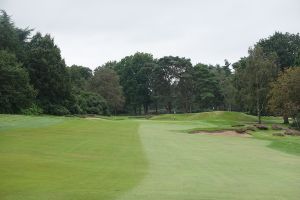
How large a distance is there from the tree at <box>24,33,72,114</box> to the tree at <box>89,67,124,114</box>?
39.4m

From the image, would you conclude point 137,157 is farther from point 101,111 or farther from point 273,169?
point 101,111

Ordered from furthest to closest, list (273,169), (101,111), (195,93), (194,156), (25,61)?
(195,93) < (101,111) < (25,61) < (194,156) < (273,169)

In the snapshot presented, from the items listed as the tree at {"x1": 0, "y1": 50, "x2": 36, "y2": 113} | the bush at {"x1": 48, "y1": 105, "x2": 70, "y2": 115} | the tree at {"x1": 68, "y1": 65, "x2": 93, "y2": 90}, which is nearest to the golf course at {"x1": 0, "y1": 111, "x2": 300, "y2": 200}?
the tree at {"x1": 0, "y1": 50, "x2": 36, "y2": 113}

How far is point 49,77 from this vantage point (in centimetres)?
8894

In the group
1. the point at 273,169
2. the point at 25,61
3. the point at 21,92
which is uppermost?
the point at 25,61

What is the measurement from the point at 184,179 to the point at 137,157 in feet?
23.0

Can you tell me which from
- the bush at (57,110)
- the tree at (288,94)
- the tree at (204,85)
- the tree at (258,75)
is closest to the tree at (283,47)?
the tree at (258,75)

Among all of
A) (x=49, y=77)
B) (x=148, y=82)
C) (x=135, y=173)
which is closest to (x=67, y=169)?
(x=135, y=173)

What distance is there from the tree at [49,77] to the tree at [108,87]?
39443 millimetres

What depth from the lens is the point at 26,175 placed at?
48.7 feet

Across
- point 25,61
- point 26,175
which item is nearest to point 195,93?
point 25,61

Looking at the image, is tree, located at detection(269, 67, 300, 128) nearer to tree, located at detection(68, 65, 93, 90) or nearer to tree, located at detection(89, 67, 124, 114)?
tree, located at detection(68, 65, 93, 90)

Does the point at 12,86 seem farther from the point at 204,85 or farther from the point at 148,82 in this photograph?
the point at 148,82

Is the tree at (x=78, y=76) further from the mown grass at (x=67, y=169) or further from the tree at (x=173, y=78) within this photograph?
the mown grass at (x=67, y=169)
